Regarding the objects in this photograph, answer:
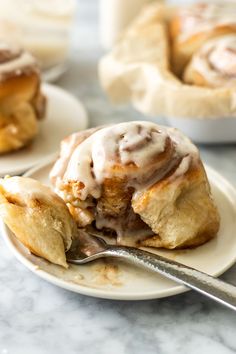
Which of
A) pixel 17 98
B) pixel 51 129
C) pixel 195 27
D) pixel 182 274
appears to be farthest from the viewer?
pixel 195 27

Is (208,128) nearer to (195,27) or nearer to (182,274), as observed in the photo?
(195,27)

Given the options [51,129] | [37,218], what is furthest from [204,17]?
[37,218]

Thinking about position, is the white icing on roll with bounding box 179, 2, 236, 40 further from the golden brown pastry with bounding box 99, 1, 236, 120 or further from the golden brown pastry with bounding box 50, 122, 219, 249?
the golden brown pastry with bounding box 50, 122, 219, 249

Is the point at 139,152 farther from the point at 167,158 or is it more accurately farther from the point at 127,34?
the point at 127,34

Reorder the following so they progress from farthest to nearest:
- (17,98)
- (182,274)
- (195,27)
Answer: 1. (195,27)
2. (17,98)
3. (182,274)

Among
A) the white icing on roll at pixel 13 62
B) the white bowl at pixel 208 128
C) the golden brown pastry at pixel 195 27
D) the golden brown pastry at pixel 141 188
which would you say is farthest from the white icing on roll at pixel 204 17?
the golden brown pastry at pixel 141 188

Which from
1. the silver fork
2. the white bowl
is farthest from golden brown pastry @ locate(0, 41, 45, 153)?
the silver fork

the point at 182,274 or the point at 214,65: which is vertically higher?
the point at 214,65

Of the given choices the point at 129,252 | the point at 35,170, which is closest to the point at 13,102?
the point at 35,170
